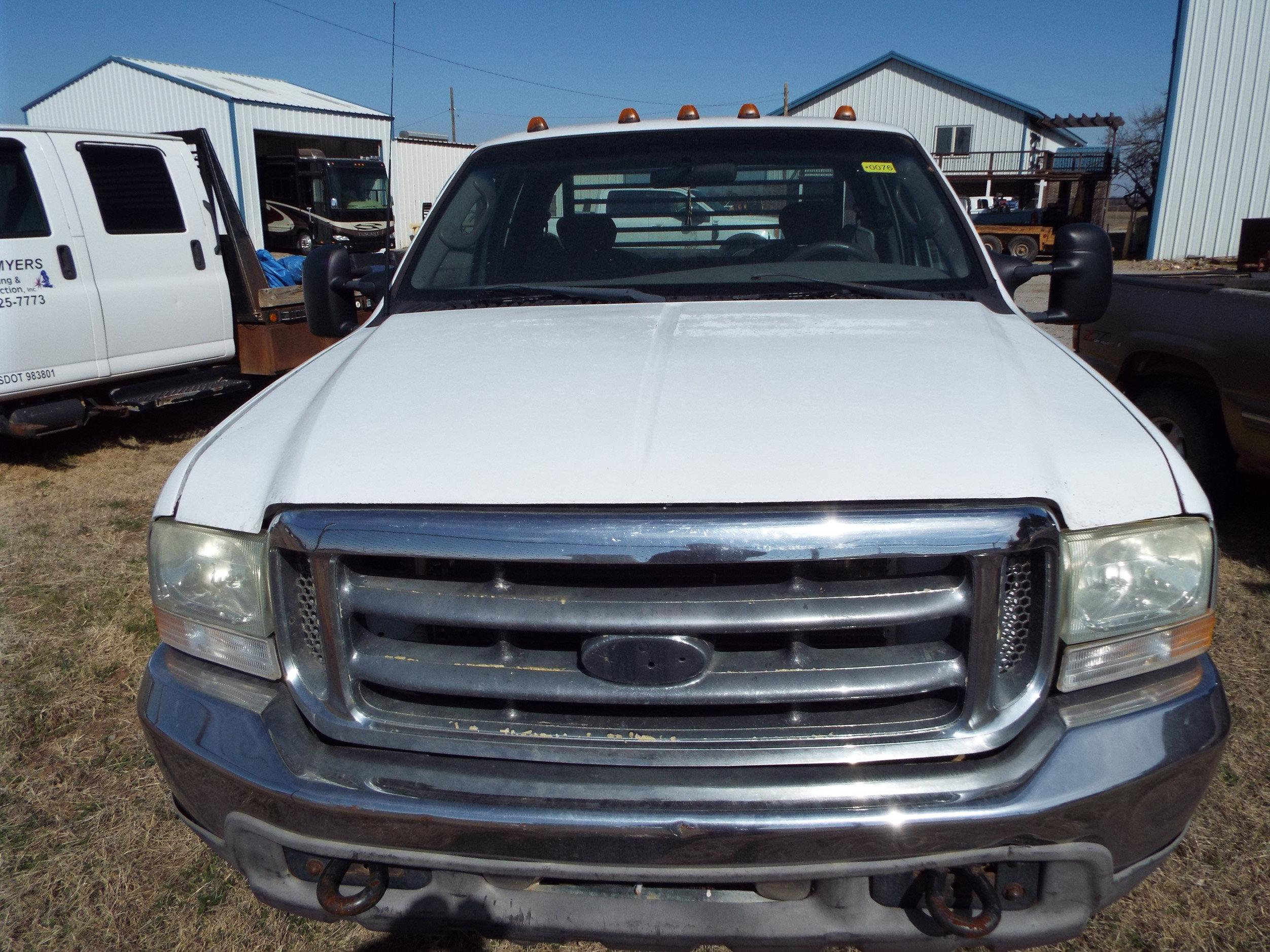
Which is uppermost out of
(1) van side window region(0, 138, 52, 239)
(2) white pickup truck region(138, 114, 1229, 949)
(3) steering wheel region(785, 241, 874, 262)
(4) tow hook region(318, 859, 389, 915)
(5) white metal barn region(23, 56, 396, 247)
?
(5) white metal barn region(23, 56, 396, 247)

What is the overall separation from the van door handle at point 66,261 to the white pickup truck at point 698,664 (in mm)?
5051

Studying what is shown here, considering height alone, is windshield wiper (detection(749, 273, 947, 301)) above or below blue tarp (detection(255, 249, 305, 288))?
above

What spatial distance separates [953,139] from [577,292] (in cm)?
4563

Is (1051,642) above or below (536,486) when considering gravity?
below

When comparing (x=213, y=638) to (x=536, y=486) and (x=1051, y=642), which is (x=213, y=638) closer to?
(x=536, y=486)

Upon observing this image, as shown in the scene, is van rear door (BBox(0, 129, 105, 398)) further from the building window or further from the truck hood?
the building window

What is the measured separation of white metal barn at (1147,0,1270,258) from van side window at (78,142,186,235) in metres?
21.2

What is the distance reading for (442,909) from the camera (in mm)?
1756

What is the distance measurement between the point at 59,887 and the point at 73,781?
523mm

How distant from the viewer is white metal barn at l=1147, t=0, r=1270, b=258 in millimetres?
20141

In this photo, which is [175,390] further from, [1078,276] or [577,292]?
[1078,276]

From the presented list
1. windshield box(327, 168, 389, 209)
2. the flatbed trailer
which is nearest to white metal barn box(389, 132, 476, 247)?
windshield box(327, 168, 389, 209)

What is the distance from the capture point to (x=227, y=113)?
91.1 feet

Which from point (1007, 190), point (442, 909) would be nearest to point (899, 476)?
point (442, 909)
